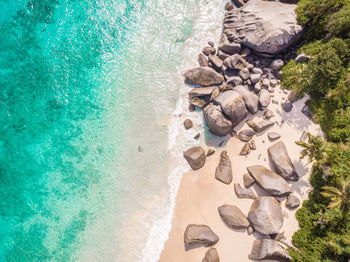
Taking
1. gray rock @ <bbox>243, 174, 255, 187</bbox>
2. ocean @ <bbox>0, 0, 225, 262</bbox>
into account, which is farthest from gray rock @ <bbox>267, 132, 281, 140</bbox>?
ocean @ <bbox>0, 0, 225, 262</bbox>

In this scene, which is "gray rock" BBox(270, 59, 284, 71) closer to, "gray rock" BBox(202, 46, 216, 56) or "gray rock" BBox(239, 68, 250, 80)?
"gray rock" BBox(239, 68, 250, 80)

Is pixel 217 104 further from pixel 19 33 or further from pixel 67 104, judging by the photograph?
pixel 19 33

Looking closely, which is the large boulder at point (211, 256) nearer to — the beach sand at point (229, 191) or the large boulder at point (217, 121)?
the beach sand at point (229, 191)

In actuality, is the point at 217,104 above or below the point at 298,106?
above

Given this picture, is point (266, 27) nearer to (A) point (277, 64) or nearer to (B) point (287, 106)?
(A) point (277, 64)

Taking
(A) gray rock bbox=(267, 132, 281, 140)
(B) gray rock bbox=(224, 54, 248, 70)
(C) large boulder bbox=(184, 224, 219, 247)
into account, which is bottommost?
(C) large boulder bbox=(184, 224, 219, 247)

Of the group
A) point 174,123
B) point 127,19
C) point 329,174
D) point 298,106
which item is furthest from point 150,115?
point 329,174
